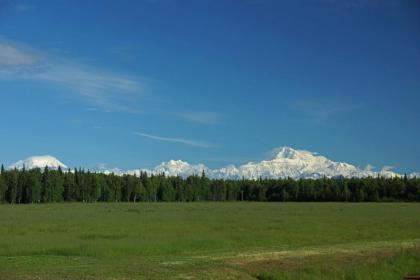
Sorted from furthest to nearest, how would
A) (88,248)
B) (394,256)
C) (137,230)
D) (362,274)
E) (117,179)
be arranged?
(117,179) < (137,230) < (88,248) < (394,256) < (362,274)

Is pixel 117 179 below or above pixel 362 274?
above

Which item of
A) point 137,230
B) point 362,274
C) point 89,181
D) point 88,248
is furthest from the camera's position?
point 89,181

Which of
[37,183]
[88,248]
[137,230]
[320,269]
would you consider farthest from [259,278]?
[37,183]

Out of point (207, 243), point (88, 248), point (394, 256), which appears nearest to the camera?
point (394, 256)

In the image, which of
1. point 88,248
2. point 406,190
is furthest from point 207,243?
point 406,190

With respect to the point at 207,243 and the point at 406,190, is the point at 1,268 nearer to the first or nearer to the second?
the point at 207,243

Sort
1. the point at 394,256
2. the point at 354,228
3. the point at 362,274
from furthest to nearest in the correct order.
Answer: the point at 354,228, the point at 394,256, the point at 362,274

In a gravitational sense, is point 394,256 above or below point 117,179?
below

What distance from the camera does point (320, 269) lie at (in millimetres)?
23812

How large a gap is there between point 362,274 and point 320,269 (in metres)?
1.62

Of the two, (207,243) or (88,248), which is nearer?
(88,248)

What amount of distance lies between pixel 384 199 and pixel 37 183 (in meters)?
106

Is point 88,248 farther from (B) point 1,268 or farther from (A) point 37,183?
(A) point 37,183

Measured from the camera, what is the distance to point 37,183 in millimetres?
168500
